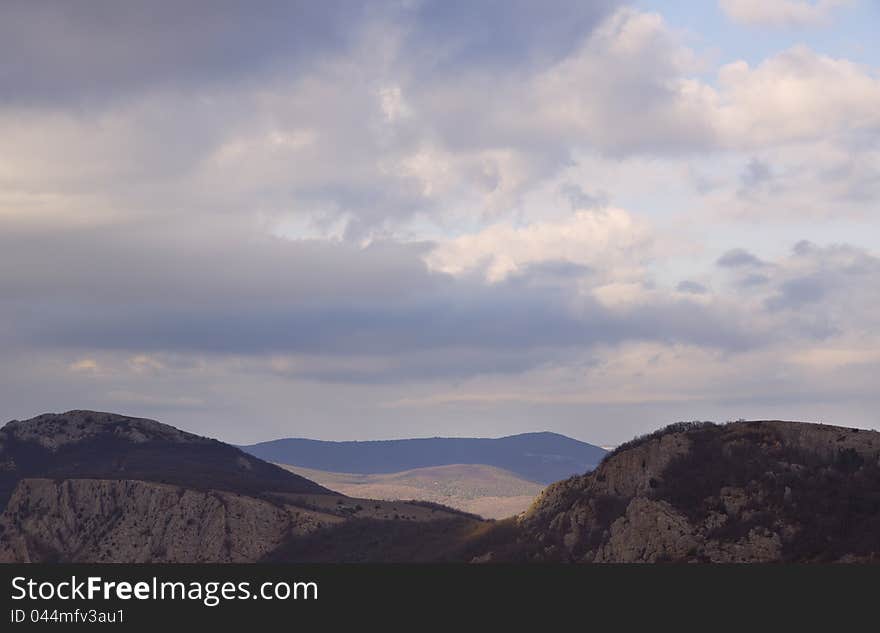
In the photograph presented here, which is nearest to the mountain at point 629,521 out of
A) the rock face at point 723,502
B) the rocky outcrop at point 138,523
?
the rock face at point 723,502

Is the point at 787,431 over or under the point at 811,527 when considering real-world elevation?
over

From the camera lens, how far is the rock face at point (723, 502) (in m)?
93.6

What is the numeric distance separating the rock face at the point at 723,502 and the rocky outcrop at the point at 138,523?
54819 mm

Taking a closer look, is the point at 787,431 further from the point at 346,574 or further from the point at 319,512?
the point at 319,512

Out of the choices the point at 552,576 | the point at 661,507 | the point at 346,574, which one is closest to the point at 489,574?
the point at 552,576

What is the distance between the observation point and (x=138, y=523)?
17050 cm

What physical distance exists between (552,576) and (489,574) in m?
5.20

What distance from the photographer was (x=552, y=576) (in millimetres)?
77000

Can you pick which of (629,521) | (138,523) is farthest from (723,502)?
(138,523)

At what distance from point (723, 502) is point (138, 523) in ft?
325

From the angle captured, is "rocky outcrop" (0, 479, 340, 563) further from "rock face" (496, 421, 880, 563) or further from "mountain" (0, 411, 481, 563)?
"rock face" (496, 421, 880, 563)

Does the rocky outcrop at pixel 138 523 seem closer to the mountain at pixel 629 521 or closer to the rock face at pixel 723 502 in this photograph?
the mountain at pixel 629 521

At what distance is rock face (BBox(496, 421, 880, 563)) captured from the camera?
307 ft

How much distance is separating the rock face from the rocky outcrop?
54.8 metres
